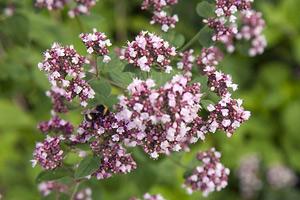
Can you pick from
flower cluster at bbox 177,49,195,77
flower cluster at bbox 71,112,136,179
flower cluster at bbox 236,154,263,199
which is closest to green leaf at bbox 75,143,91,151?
flower cluster at bbox 71,112,136,179

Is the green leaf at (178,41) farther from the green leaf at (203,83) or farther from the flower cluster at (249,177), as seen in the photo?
the flower cluster at (249,177)

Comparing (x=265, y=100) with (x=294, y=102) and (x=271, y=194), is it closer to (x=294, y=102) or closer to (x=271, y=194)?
(x=294, y=102)

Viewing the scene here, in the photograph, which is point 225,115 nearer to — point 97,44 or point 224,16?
point 224,16

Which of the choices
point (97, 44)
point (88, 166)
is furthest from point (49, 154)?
point (97, 44)

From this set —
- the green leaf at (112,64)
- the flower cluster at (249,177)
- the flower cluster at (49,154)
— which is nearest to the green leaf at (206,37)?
the green leaf at (112,64)

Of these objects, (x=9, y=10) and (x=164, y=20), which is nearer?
(x=164, y=20)

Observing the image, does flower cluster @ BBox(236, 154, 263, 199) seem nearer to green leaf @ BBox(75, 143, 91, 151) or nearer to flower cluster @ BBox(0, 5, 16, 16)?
green leaf @ BBox(75, 143, 91, 151)
